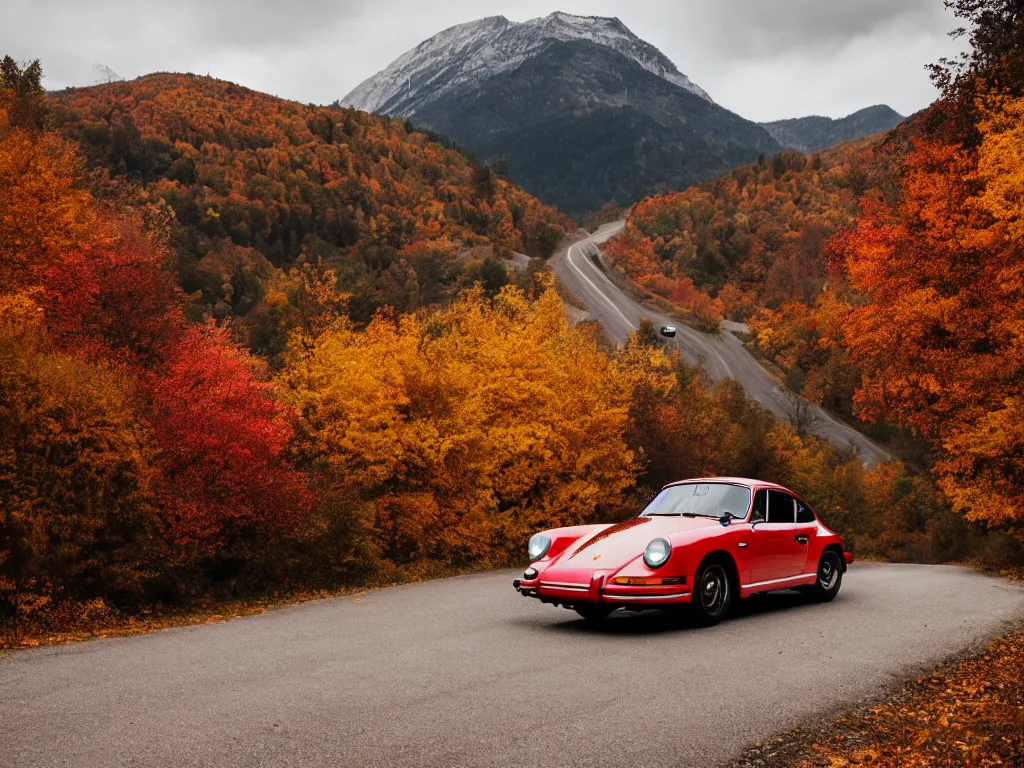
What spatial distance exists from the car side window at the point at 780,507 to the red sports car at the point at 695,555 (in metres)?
0.01

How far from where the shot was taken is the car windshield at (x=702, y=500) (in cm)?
1035

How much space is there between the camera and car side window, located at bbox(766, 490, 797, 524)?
35.0 ft

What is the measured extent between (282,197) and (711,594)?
88211 millimetres

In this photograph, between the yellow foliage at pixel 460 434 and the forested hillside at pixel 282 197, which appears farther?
the forested hillside at pixel 282 197

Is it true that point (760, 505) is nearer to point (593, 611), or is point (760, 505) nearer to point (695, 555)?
point (695, 555)

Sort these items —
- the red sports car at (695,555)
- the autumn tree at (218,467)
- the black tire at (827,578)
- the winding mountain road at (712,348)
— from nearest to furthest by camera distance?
the red sports car at (695,555), the black tire at (827,578), the autumn tree at (218,467), the winding mountain road at (712,348)

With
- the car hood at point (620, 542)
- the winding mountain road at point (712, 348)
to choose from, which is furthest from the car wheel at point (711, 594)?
the winding mountain road at point (712, 348)

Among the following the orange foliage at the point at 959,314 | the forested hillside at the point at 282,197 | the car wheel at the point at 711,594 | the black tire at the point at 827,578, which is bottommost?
the black tire at the point at 827,578

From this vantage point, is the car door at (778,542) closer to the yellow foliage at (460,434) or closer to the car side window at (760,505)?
the car side window at (760,505)

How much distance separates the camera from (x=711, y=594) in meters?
9.50

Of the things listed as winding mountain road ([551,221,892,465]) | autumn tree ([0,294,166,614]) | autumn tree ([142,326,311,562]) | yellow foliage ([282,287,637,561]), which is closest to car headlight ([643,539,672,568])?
autumn tree ([0,294,166,614])

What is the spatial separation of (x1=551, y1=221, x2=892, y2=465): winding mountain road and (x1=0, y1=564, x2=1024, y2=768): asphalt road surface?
54307mm

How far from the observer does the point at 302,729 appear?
543 centimetres

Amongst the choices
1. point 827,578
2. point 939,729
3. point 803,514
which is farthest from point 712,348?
point 939,729
